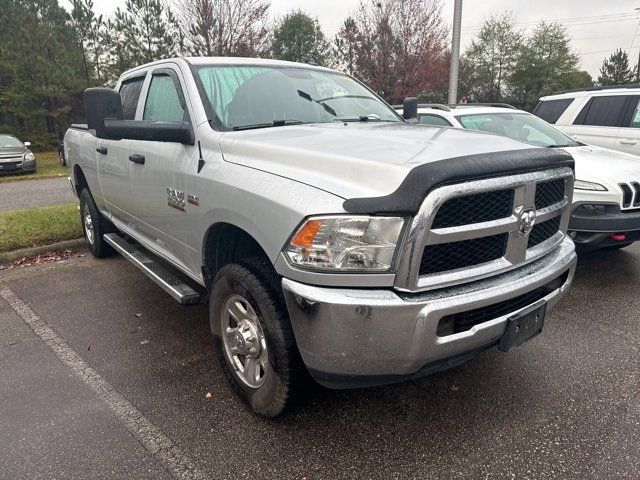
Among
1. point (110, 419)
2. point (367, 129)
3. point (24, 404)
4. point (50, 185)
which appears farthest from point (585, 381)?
point (50, 185)

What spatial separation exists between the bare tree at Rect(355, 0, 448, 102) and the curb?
16.5 m

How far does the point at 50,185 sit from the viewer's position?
→ 43.9ft

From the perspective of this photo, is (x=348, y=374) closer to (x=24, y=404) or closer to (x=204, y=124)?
(x=204, y=124)

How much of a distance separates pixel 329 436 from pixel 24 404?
1800mm

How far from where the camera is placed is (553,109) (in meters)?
8.27

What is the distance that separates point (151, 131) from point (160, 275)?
115 centimetres

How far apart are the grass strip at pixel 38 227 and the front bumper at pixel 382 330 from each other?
5119mm

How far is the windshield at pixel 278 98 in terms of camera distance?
313cm

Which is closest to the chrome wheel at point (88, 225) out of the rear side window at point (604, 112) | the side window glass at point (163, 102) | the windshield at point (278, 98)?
the side window glass at point (163, 102)

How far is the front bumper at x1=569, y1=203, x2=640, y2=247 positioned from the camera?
436 centimetres

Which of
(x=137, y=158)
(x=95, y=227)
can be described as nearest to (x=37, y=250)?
(x=95, y=227)

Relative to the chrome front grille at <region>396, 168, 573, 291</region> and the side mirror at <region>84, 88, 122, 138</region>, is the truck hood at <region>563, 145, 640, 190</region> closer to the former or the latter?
the chrome front grille at <region>396, 168, 573, 291</region>

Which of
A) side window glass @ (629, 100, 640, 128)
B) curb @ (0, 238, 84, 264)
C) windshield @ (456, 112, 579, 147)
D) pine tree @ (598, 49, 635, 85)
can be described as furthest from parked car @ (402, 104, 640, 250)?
pine tree @ (598, 49, 635, 85)

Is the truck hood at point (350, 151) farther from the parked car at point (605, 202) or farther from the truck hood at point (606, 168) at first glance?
the truck hood at point (606, 168)
